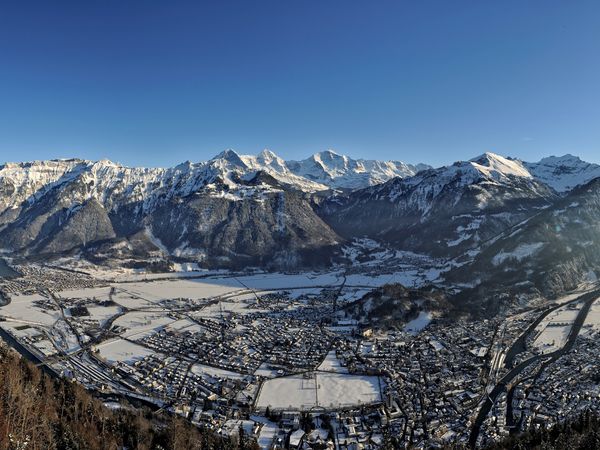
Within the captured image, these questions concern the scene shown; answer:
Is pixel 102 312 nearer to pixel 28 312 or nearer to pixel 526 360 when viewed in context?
pixel 28 312

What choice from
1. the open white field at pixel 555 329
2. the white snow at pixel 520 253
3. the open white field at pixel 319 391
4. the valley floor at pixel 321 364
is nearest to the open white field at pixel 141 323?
the valley floor at pixel 321 364

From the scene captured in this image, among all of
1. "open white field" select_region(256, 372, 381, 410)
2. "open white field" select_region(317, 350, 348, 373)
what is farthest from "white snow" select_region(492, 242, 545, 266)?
"open white field" select_region(256, 372, 381, 410)

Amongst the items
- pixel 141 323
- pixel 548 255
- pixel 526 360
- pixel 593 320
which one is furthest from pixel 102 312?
pixel 548 255

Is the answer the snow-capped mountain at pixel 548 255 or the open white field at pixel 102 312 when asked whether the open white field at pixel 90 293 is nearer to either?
the open white field at pixel 102 312

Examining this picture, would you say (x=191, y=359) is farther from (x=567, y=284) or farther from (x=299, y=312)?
(x=567, y=284)

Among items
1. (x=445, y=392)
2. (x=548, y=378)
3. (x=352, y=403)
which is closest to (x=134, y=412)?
(x=352, y=403)
